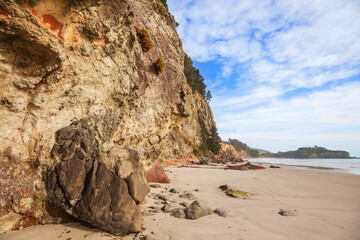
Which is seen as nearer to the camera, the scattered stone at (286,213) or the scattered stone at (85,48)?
the scattered stone at (85,48)

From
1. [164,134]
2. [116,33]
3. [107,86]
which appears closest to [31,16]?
[107,86]

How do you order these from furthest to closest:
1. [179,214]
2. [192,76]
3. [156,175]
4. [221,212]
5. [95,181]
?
[192,76]
[156,175]
[221,212]
[179,214]
[95,181]

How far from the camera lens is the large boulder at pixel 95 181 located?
3416 mm

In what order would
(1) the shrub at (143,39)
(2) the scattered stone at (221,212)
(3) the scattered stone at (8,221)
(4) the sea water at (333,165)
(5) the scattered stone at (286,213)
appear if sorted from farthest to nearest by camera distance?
(4) the sea water at (333,165), (1) the shrub at (143,39), (5) the scattered stone at (286,213), (2) the scattered stone at (221,212), (3) the scattered stone at (8,221)

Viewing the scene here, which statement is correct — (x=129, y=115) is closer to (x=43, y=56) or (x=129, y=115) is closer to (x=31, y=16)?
(x=43, y=56)

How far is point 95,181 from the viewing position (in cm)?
367

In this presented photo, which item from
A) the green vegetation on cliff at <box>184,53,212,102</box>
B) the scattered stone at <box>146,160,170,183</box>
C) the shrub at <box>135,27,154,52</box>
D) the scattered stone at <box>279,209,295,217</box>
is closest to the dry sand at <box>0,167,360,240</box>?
the scattered stone at <box>279,209,295,217</box>

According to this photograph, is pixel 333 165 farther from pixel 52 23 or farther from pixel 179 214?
pixel 52 23

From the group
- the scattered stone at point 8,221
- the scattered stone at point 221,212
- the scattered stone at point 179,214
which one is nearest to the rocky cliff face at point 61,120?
the scattered stone at point 8,221

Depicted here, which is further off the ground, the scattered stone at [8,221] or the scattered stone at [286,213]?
the scattered stone at [8,221]

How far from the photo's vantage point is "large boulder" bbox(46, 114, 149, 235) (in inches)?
134

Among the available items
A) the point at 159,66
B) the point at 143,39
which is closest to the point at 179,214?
the point at 159,66

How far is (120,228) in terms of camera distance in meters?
3.37

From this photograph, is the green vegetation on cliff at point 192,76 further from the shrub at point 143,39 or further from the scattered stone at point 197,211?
the scattered stone at point 197,211
